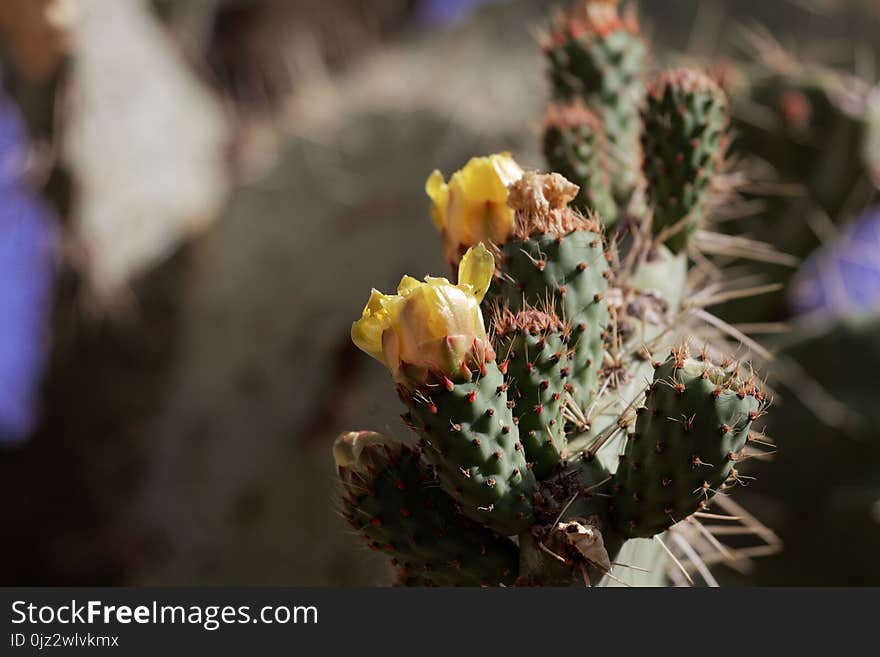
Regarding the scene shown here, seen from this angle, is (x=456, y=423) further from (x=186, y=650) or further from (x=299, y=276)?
(x=299, y=276)

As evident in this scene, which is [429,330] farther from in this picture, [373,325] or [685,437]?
[685,437]

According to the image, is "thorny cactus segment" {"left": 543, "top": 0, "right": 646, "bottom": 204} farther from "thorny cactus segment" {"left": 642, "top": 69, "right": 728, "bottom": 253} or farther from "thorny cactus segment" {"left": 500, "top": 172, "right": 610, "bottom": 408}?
"thorny cactus segment" {"left": 500, "top": 172, "right": 610, "bottom": 408}

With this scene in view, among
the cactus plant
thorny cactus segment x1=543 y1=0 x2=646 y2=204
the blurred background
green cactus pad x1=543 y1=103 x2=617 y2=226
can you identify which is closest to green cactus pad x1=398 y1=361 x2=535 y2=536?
the cactus plant

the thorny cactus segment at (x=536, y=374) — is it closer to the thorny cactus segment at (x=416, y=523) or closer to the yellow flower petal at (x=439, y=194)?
the thorny cactus segment at (x=416, y=523)

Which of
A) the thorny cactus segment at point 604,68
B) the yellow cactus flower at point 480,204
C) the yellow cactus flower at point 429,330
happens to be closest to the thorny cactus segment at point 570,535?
the yellow cactus flower at point 429,330

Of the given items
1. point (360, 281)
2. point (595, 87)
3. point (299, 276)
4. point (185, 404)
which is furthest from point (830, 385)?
point (185, 404)

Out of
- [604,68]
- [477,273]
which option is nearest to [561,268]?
[477,273]

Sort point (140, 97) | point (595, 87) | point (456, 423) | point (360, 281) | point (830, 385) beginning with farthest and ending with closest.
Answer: point (140, 97), point (360, 281), point (830, 385), point (595, 87), point (456, 423)
